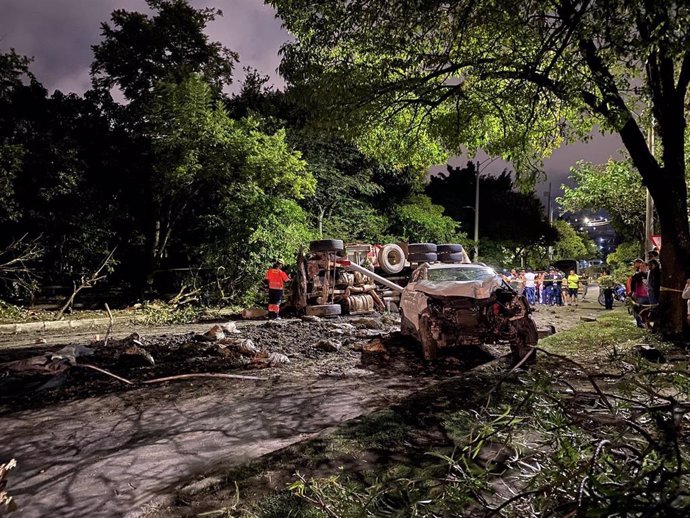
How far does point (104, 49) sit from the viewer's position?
19953mm

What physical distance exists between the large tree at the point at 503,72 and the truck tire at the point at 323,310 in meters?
7.09

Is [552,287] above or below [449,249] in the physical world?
below

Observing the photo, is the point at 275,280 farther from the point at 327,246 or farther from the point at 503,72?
the point at 503,72

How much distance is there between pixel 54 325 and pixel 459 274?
12.0 meters

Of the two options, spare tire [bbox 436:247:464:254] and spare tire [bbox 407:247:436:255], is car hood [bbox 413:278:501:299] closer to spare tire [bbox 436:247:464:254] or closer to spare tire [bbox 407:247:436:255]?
spare tire [bbox 407:247:436:255]

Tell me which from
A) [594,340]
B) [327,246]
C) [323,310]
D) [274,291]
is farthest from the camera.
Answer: [327,246]

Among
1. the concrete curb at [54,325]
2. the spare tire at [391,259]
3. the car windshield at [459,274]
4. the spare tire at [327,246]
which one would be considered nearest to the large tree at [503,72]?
the car windshield at [459,274]

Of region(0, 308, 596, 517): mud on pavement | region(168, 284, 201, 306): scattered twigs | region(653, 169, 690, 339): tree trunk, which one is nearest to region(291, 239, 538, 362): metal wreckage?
region(0, 308, 596, 517): mud on pavement

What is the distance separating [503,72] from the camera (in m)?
7.91

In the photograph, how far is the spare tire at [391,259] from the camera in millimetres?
16922

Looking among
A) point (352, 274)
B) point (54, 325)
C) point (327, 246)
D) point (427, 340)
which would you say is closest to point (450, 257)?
point (352, 274)

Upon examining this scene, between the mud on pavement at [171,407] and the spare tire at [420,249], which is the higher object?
the spare tire at [420,249]

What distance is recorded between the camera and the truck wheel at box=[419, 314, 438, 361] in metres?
7.66

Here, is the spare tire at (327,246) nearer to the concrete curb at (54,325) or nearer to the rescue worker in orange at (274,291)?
the rescue worker in orange at (274,291)
